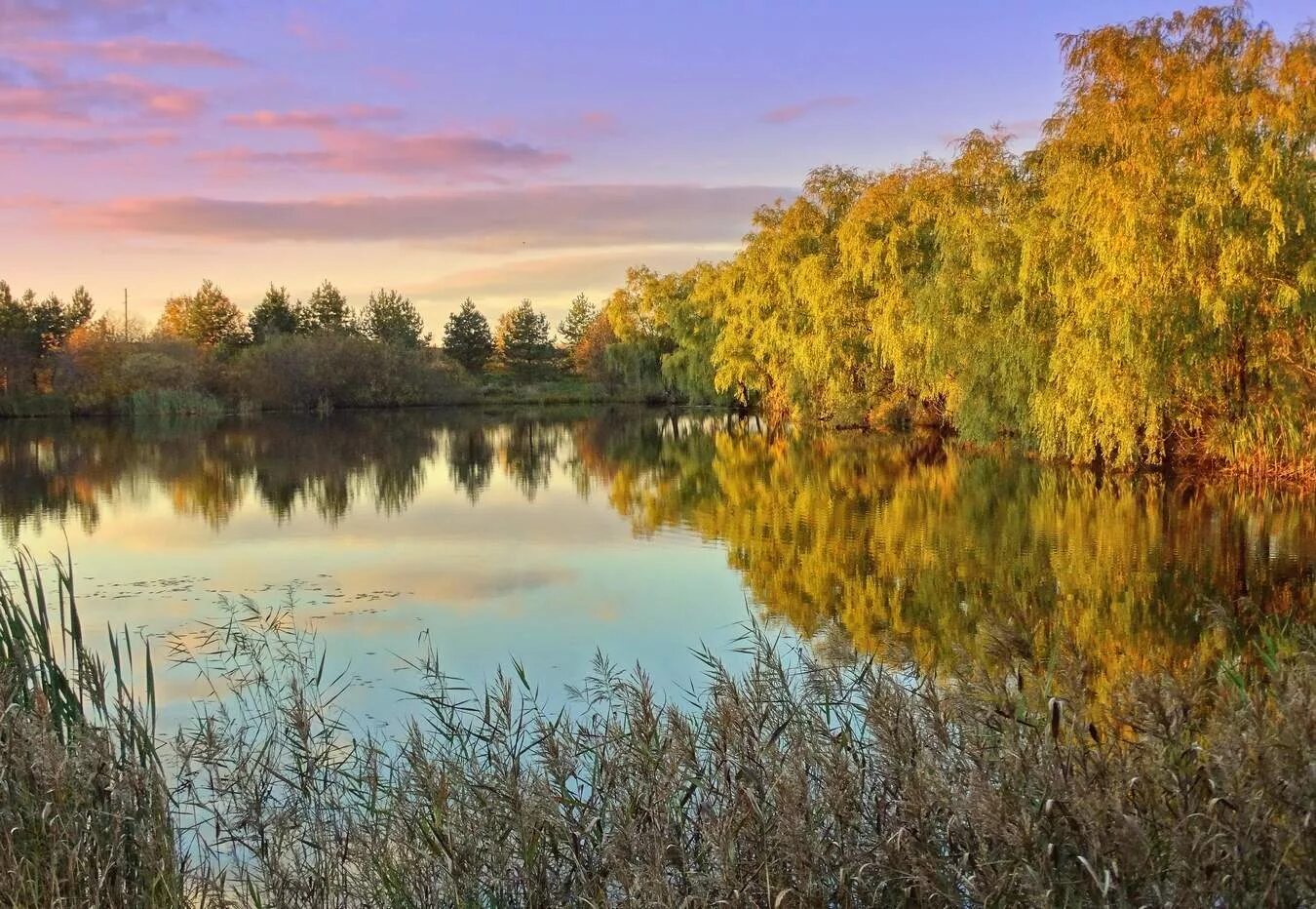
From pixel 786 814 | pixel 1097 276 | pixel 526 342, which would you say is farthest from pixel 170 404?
pixel 786 814

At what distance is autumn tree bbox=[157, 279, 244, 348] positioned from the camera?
73.0 meters

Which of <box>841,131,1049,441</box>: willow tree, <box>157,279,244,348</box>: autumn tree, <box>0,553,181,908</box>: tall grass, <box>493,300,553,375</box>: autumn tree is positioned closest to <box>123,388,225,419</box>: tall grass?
<box>157,279,244,348</box>: autumn tree

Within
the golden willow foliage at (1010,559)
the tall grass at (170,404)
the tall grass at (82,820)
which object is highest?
the tall grass at (170,404)

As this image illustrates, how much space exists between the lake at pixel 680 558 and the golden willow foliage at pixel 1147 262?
1413 millimetres

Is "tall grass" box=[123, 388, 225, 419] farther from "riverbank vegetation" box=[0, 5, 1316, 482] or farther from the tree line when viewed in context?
"riverbank vegetation" box=[0, 5, 1316, 482]

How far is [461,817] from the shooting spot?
3855 millimetres

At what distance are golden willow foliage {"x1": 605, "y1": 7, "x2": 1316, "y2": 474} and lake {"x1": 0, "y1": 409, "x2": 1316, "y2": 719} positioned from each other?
4.64 ft

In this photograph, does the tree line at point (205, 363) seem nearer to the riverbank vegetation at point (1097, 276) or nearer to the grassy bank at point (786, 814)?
the riverbank vegetation at point (1097, 276)

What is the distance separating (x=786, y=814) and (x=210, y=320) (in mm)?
77746

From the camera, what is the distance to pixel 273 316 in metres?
75.3

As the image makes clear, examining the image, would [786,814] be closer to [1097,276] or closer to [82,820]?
[82,820]

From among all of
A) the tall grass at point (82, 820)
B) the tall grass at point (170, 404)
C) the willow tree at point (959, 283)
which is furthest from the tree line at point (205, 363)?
the tall grass at point (82, 820)

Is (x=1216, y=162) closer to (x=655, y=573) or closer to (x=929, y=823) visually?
(x=655, y=573)

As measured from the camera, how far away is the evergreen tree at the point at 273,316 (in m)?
75.2
